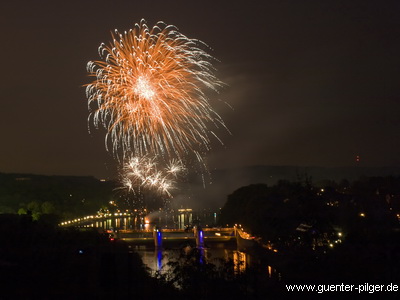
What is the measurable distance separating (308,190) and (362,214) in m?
18.5

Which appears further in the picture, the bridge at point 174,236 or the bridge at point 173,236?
the bridge at point 173,236

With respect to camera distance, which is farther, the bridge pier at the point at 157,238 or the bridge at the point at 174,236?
the bridge pier at the point at 157,238

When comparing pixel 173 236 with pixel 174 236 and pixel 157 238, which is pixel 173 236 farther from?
pixel 157 238

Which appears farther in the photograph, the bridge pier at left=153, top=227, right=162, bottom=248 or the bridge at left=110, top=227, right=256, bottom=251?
the bridge pier at left=153, top=227, right=162, bottom=248

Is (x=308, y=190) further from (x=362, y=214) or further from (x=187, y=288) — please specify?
(x=362, y=214)

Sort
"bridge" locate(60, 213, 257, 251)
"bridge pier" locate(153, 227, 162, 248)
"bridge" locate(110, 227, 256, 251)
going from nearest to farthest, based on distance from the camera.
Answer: "bridge" locate(60, 213, 257, 251) → "bridge" locate(110, 227, 256, 251) → "bridge pier" locate(153, 227, 162, 248)

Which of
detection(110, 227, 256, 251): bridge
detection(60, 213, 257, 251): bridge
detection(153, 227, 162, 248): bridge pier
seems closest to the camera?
detection(60, 213, 257, 251): bridge

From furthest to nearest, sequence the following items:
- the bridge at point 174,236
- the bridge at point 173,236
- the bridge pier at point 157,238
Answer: the bridge pier at point 157,238 < the bridge at point 173,236 < the bridge at point 174,236

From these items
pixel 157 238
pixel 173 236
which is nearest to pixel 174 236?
pixel 173 236

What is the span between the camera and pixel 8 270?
41.9 ft

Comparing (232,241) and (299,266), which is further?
(232,241)

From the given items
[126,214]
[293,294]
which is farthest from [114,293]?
[126,214]

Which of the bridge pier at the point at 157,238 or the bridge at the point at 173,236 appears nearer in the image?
the bridge at the point at 173,236

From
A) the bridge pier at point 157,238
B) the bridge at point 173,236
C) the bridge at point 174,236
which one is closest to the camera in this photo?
the bridge at point 174,236
